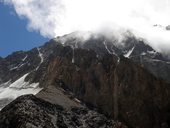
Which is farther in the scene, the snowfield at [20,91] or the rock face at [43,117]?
the snowfield at [20,91]

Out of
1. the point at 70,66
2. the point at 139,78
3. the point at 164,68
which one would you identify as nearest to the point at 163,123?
the point at 139,78

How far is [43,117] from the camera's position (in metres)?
13.4

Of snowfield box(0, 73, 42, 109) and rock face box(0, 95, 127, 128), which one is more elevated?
snowfield box(0, 73, 42, 109)

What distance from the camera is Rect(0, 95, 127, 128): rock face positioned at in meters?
13.1

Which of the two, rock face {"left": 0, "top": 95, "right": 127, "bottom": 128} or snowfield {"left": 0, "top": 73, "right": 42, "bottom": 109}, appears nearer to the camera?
rock face {"left": 0, "top": 95, "right": 127, "bottom": 128}

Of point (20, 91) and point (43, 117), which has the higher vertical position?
point (20, 91)

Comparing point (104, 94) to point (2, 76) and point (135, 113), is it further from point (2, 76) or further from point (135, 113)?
point (2, 76)

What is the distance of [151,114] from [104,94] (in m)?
9.24

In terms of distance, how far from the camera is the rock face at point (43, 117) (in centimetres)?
1310

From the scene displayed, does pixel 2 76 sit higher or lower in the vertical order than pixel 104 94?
higher

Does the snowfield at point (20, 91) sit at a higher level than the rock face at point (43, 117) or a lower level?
higher

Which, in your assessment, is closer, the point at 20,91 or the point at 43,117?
the point at 43,117

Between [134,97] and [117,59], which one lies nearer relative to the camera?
[134,97]

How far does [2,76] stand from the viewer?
617 ft
